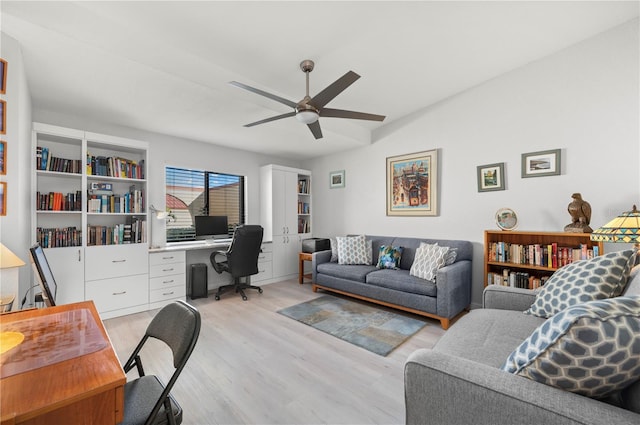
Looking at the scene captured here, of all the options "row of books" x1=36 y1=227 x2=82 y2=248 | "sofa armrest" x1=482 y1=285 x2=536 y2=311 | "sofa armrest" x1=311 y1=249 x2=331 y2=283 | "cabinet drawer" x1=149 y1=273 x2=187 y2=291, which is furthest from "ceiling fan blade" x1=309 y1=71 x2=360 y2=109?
"row of books" x1=36 y1=227 x2=82 y2=248

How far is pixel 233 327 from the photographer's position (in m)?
2.93

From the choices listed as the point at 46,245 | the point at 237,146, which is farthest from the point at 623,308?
the point at 237,146

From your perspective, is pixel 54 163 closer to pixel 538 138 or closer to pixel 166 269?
pixel 166 269

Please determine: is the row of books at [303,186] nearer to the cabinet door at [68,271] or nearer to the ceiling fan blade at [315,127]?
the ceiling fan blade at [315,127]

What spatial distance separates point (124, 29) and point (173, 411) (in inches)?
103

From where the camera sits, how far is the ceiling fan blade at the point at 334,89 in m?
2.11

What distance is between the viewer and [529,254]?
2.98m

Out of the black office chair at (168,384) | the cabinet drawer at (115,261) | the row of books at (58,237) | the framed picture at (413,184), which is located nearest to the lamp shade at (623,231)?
A: the framed picture at (413,184)

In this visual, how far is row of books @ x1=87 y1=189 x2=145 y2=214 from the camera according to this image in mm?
3234

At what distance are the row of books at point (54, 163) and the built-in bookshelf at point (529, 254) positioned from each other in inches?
187

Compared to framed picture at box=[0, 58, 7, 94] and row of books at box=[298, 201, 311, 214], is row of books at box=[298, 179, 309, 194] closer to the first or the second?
row of books at box=[298, 201, 311, 214]

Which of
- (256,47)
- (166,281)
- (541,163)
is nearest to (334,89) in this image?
(256,47)

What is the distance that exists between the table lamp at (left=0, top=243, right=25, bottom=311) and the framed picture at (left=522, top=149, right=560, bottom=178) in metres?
4.43

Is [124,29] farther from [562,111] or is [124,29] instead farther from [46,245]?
[562,111]
